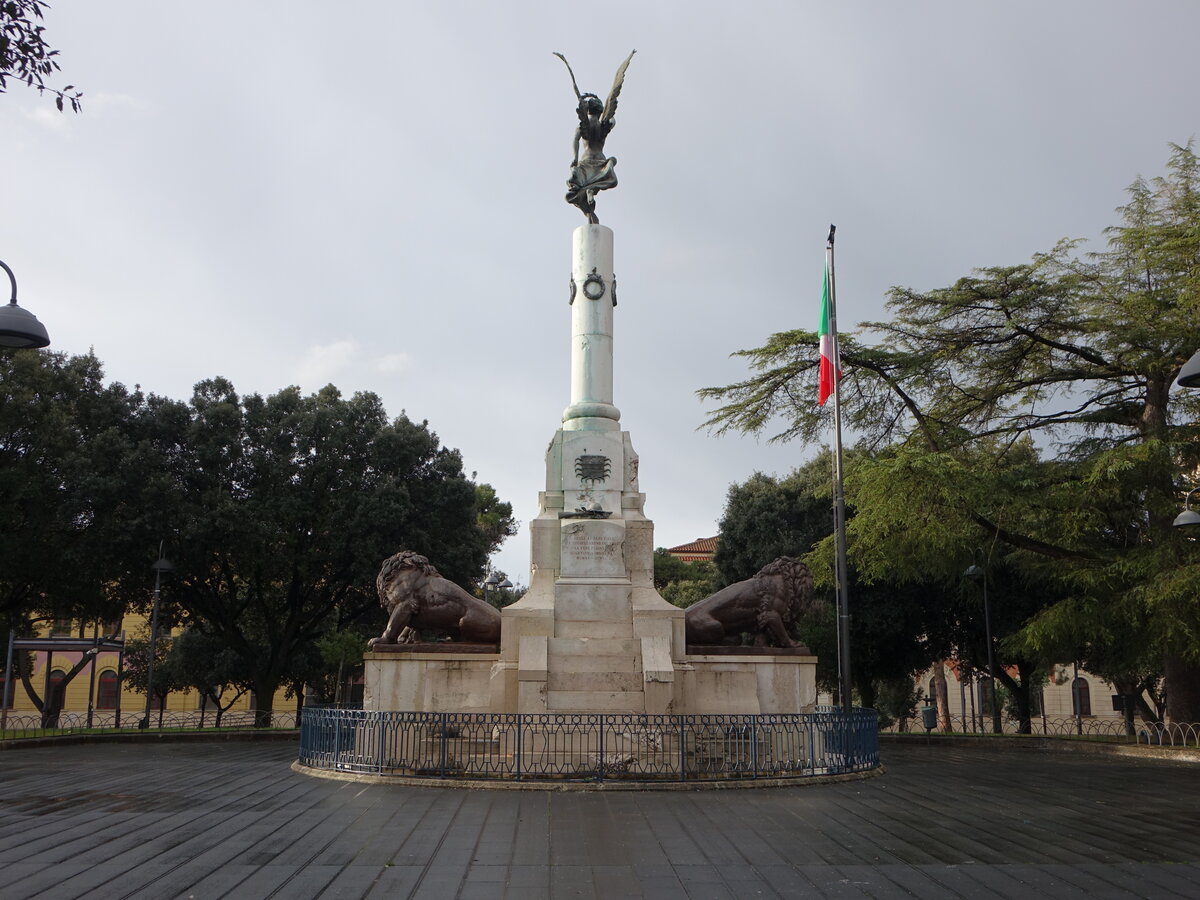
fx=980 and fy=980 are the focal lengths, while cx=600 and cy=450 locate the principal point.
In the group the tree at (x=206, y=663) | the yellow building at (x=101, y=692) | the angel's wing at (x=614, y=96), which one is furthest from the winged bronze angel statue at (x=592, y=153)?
the yellow building at (x=101, y=692)

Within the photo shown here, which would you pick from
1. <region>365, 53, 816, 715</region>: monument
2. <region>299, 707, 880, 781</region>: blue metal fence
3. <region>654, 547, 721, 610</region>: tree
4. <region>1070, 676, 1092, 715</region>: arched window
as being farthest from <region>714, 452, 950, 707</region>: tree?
<region>1070, 676, 1092, 715</region>: arched window

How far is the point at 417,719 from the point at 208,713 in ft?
152

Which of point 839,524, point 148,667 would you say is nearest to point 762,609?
point 839,524

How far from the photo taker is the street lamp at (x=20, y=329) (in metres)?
9.54

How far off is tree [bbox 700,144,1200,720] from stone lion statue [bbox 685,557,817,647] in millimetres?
5762

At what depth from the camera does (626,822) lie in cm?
1033

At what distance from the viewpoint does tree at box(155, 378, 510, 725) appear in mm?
29875

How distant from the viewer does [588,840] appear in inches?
363

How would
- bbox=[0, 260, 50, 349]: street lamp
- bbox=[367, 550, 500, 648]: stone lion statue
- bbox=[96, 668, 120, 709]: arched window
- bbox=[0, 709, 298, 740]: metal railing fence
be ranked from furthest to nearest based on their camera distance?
bbox=[96, 668, 120, 709]: arched window → bbox=[0, 709, 298, 740]: metal railing fence → bbox=[367, 550, 500, 648]: stone lion statue → bbox=[0, 260, 50, 349]: street lamp

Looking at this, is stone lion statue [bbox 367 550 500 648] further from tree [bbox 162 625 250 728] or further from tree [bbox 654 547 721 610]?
tree [bbox 654 547 721 610]

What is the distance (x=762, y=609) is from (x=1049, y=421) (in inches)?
512

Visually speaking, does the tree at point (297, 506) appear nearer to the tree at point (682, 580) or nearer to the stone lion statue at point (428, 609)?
the stone lion statue at point (428, 609)

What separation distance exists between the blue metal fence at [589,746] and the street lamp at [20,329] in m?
7.11

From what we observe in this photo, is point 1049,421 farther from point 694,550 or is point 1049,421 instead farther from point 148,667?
point 694,550
